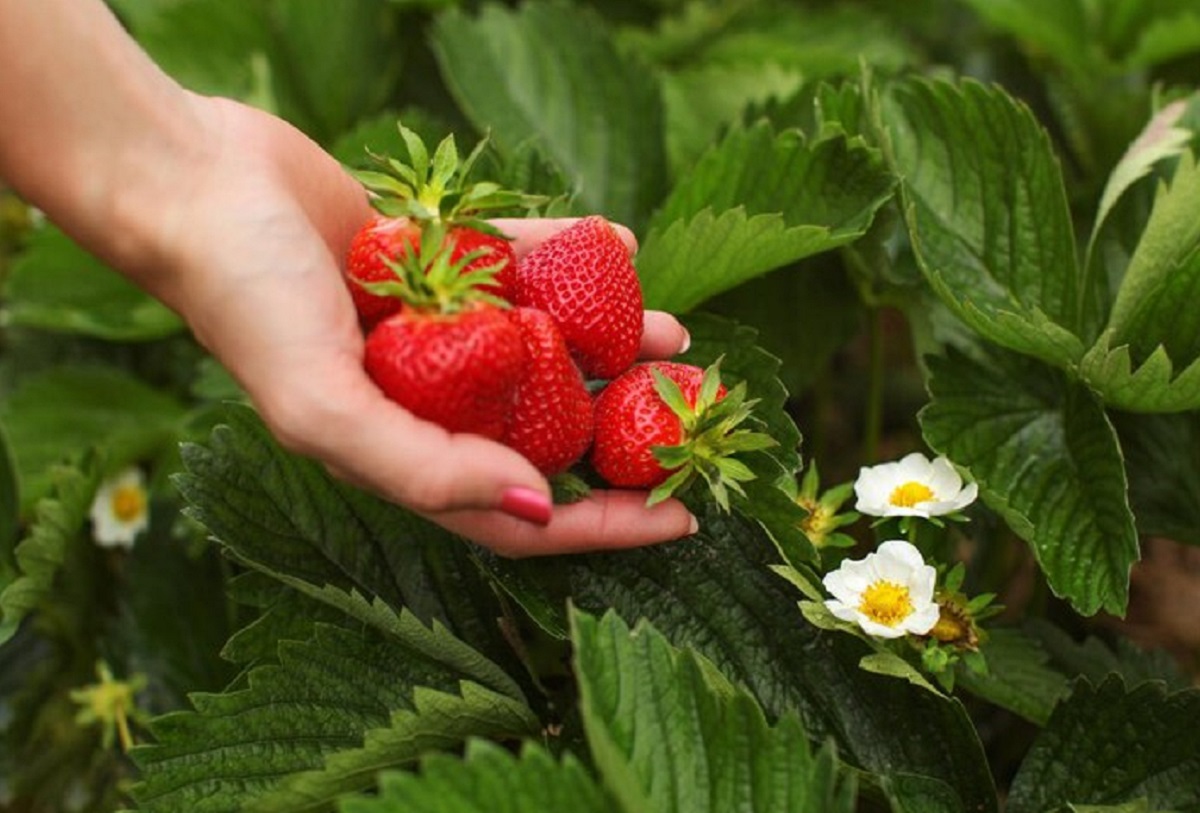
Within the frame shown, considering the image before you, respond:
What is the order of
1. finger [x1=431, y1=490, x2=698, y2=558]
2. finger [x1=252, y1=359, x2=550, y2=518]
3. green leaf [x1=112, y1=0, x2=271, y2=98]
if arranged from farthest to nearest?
green leaf [x1=112, y1=0, x2=271, y2=98] → finger [x1=431, y1=490, x2=698, y2=558] → finger [x1=252, y1=359, x2=550, y2=518]

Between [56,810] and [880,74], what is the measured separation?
114 cm

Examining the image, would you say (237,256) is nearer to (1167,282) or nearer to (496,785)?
(496,785)

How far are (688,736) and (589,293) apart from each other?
1.02ft

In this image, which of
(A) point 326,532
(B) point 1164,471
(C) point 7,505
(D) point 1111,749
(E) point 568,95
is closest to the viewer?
(D) point 1111,749

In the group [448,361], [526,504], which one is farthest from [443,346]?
[526,504]

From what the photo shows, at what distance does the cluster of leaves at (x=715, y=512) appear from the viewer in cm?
104

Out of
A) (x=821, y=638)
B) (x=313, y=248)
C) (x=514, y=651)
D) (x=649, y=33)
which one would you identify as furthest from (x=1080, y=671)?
(x=649, y=33)

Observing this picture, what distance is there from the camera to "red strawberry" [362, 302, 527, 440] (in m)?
0.90

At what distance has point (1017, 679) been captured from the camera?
3.92 ft

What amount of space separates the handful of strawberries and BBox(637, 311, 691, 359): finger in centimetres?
4

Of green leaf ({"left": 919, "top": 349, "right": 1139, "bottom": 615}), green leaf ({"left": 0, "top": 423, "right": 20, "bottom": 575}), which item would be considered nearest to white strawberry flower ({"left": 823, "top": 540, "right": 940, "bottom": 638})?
green leaf ({"left": 919, "top": 349, "right": 1139, "bottom": 615})

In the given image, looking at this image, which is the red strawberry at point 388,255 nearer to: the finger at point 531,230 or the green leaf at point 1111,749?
the finger at point 531,230

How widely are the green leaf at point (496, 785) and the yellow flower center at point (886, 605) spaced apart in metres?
0.27

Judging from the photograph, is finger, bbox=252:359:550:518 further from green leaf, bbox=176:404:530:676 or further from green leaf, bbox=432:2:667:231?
green leaf, bbox=432:2:667:231
